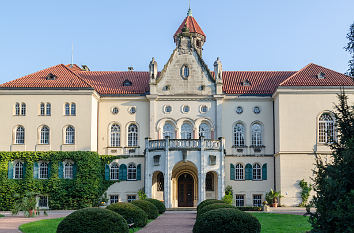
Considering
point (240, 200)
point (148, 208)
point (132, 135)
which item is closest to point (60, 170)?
point (132, 135)

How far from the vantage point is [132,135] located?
4866cm

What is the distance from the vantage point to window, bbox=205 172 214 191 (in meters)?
47.1

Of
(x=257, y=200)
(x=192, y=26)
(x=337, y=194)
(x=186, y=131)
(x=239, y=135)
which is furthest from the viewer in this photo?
(x=192, y=26)

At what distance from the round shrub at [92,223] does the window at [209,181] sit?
94.3 feet

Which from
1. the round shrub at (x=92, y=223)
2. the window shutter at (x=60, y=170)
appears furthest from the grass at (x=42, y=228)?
the window shutter at (x=60, y=170)

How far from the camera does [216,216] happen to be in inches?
738

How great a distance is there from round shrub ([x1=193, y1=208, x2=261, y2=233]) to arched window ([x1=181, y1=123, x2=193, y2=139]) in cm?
2956

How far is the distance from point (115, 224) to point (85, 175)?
27.6 metres

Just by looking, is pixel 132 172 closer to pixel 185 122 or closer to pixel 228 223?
pixel 185 122

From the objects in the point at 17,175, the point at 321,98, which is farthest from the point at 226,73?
the point at 17,175

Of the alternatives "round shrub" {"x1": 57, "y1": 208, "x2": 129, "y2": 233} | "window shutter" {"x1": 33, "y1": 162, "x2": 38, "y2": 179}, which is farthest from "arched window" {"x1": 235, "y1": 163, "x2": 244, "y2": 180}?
"round shrub" {"x1": 57, "y1": 208, "x2": 129, "y2": 233}

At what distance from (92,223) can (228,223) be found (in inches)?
191

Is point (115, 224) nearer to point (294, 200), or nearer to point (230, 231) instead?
point (230, 231)

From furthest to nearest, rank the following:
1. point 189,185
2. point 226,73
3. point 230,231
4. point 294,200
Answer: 1. point 226,73
2. point 189,185
3. point 294,200
4. point 230,231
